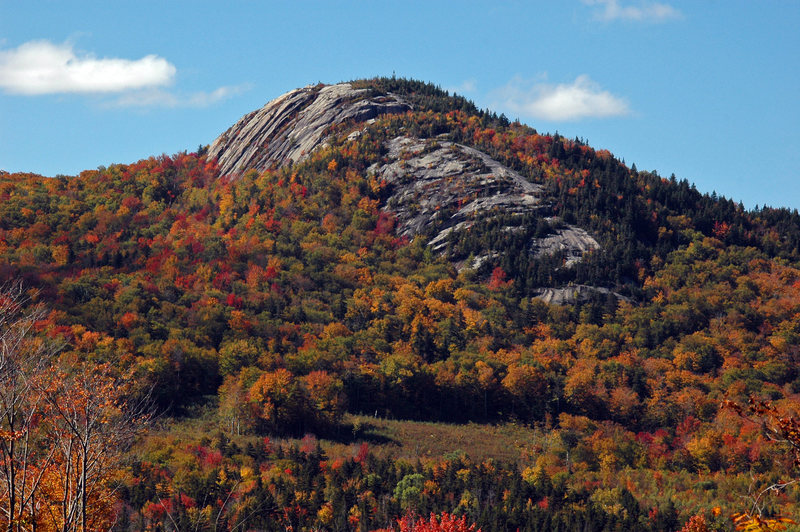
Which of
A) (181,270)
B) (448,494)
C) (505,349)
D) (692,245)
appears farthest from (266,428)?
(692,245)

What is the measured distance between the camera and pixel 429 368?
150 m

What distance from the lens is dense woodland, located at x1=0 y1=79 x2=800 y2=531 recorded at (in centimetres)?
9481

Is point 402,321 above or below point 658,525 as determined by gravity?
above

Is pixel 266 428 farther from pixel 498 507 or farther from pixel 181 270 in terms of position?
pixel 181 270

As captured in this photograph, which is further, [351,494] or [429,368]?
[429,368]

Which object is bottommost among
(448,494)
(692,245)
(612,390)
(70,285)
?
(448,494)

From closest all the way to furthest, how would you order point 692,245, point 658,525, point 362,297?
point 658,525
point 362,297
point 692,245

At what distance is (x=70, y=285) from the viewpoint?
16025 cm

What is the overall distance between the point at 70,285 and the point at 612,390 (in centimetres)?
11677

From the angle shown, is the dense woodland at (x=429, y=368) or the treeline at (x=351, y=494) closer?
the treeline at (x=351, y=494)

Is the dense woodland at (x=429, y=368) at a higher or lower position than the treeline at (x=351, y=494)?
higher

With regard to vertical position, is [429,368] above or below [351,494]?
above

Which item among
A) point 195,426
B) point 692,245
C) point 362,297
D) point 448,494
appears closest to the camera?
point 448,494

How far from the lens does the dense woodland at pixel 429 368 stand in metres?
94.8
